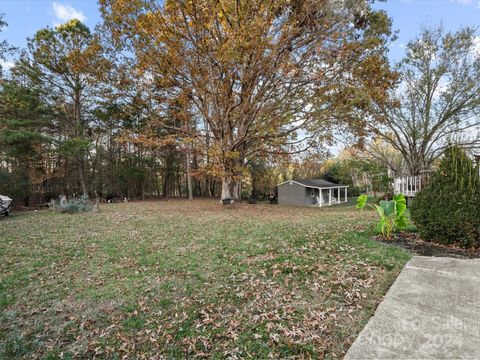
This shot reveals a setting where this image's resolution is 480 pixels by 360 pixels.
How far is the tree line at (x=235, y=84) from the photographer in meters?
10.1

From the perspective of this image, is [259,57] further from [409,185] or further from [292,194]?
[292,194]

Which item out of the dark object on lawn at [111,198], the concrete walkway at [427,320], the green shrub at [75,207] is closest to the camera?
the concrete walkway at [427,320]

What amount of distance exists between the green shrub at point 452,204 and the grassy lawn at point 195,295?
1016 millimetres

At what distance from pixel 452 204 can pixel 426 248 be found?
3.00 feet

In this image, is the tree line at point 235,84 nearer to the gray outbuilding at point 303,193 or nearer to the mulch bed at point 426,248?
the gray outbuilding at point 303,193

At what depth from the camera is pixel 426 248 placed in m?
4.48

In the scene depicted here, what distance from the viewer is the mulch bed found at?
162 inches

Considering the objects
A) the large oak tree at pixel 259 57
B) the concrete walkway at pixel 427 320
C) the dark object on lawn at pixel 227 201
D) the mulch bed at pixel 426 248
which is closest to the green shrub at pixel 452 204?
the mulch bed at pixel 426 248

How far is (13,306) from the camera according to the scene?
322 centimetres

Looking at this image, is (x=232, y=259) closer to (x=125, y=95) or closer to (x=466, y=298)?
(x=466, y=298)

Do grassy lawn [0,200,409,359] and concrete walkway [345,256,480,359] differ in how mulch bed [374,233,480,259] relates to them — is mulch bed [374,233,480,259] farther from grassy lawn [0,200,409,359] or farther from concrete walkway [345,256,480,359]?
concrete walkway [345,256,480,359]

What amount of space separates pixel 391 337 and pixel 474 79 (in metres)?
16.7

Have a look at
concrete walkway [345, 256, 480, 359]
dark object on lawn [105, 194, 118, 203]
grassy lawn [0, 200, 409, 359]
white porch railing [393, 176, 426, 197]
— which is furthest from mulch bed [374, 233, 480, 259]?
dark object on lawn [105, 194, 118, 203]

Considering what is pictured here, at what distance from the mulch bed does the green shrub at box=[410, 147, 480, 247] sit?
133 mm
